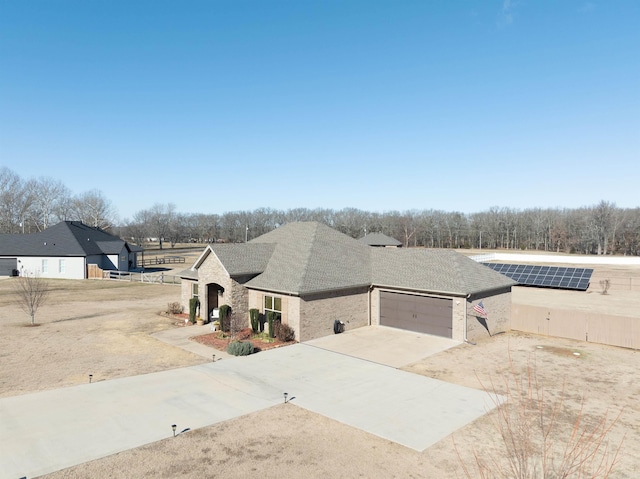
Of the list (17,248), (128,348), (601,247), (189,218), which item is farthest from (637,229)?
(189,218)

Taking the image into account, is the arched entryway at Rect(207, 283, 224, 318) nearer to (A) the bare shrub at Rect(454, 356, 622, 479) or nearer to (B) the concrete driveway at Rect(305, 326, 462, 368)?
(B) the concrete driveway at Rect(305, 326, 462, 368)

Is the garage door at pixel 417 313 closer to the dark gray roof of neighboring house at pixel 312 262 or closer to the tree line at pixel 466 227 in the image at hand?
the dark gray roof of neighboring house at pixel 312 262

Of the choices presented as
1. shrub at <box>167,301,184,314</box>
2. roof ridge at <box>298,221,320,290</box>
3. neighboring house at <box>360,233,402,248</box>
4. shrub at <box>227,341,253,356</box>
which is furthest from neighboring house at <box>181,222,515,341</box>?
neighboring house at <box>360,233,402,248</box>

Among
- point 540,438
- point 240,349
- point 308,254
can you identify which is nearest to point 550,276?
point 308,254

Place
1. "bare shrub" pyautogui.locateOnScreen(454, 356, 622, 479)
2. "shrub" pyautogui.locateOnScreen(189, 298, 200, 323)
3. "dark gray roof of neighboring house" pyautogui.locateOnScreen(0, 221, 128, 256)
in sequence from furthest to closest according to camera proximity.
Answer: "dark gray roof of neighboring house" pyautogui.locateOnScreen(0, 221, 128, 256) < "shrub" pyautogui.locateOnScreen(189, 298, 200, 323) < "bare shrub" pyautogui.locateOnScreen(454, 356, 622, 479)

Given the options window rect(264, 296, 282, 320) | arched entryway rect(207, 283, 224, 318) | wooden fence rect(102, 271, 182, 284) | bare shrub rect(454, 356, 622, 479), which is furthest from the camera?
wooden fence rect(102, 271, 182, 284)

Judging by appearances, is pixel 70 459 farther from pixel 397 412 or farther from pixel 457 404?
pixel 457 404
